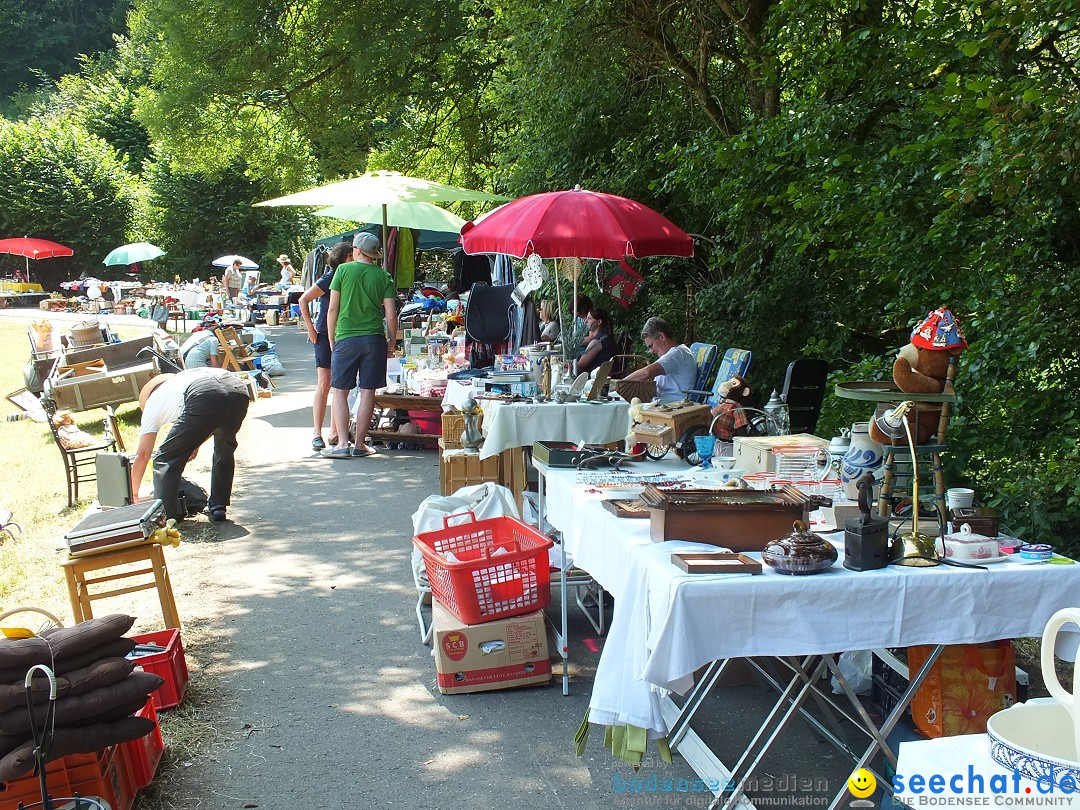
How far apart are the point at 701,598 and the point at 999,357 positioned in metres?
3.22

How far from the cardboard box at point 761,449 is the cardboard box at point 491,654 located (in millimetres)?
1139

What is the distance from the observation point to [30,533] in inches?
290

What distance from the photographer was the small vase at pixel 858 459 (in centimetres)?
361

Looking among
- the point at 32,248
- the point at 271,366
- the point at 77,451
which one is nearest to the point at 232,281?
the point at 32,248

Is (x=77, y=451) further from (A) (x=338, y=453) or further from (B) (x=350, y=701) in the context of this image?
(B) (x=350, y=701)

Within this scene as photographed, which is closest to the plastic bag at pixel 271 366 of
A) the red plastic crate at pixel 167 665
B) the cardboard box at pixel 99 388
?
the cardboard box at pixel 99 388

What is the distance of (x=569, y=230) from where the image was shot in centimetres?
711

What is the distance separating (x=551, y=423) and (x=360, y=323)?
3507 millimetres

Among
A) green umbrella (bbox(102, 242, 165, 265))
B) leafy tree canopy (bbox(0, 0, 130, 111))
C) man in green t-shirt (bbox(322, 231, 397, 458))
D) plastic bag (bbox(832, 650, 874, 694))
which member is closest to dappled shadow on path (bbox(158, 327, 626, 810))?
plastic bag (bbox(832, 650, 874, 694))

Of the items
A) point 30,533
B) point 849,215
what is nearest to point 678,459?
point 849,215

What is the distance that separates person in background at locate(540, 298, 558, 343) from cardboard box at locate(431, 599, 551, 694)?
6.20 m

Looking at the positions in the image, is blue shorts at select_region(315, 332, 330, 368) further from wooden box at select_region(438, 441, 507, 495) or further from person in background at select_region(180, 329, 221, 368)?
wooden box at select_region(438, 441, 507, 495)

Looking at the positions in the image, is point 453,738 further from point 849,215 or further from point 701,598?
point 849,215

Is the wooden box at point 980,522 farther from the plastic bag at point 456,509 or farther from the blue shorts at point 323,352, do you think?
the blue shorts at point 323,352
